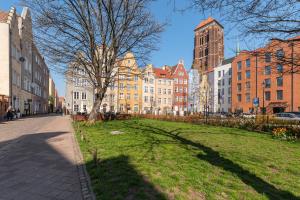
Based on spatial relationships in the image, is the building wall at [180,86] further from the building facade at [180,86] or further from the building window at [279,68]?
the building window at [279,68]

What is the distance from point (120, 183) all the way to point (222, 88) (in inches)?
2626

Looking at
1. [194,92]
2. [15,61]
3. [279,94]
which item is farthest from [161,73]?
[15,61]

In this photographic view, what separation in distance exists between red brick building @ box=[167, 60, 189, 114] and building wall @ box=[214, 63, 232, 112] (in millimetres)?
9704

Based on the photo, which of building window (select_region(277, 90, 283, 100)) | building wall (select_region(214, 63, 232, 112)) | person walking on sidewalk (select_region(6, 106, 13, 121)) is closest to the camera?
person walking on sidewalk (select_region(6, 106, 13, 121))

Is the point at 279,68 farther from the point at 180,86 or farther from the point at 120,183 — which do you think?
the point at 180,86

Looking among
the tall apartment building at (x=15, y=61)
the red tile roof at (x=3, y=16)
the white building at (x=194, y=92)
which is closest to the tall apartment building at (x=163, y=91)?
the white building at (x=194, y=92)

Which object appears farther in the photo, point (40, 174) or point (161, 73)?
point (161, 73)

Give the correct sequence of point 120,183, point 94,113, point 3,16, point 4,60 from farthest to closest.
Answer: point 3,16 → point 4,60 → point 94,113 → point 120,183

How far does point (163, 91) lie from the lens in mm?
70250

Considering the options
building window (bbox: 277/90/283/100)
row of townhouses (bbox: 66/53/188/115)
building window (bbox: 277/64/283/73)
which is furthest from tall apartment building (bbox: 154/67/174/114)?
building window (bbox: 277/64/283/73)

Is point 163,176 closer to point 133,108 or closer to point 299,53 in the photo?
point 299,53

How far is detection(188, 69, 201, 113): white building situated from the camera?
233 ft

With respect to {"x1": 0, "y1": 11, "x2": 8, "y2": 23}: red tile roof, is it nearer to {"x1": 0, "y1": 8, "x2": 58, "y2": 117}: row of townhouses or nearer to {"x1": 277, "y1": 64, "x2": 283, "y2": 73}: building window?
{"x1": 0, "y1": 8, "x2": 58, "y2": 117}: row of townhouses

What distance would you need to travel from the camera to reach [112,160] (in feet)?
20.9
